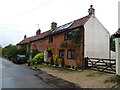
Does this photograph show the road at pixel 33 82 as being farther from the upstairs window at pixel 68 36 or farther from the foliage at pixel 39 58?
the foliage at pixel 39 58

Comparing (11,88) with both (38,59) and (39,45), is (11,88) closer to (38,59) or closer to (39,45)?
(38,59)

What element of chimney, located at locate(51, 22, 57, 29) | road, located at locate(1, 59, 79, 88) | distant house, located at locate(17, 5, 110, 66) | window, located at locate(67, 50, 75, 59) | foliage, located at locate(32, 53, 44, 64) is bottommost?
road, located at locate(1, 59, 79, 88)

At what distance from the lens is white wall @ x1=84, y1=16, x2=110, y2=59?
1710cm

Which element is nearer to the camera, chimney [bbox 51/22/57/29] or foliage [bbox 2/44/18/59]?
chimney [bbox 51/22/57/29]

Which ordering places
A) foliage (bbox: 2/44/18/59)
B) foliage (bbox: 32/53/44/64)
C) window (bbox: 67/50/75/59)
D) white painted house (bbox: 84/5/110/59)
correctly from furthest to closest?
foliage (bbox: 2/44/18/59), foliage (bbox: 32/53/44/64), window (bbox: 67/50/75/59), white painted house (bbox: 84/5/110/59)

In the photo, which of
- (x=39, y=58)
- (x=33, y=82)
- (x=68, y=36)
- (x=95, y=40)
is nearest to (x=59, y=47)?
(x=68, y=36)

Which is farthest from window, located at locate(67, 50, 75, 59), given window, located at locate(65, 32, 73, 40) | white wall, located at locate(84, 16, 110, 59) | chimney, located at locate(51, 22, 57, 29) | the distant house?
chimney, located at locate(51, 22, 57, 29)

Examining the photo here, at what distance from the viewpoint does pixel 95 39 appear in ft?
59.1

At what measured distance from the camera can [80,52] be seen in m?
16.9

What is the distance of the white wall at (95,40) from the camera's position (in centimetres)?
1710

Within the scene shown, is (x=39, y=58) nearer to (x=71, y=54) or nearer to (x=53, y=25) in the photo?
(x=71, y=54)

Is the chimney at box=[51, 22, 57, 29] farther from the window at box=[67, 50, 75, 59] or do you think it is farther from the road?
the road

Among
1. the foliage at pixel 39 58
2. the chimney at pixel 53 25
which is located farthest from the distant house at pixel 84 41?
the chimney at pixel 53 25

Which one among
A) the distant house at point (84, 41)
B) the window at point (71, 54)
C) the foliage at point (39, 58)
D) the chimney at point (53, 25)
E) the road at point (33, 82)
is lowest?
the road at point (33, 82)
